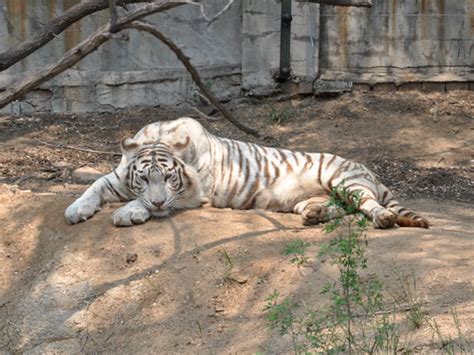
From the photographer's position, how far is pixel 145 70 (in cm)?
1003

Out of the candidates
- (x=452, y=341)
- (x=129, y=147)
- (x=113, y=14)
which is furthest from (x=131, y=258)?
(x=452, y=341)

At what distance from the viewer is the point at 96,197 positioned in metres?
6.22

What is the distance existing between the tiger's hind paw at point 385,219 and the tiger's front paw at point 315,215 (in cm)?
33

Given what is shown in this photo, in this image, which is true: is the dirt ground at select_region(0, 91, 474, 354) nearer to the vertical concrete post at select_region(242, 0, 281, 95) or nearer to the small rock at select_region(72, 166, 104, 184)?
the small rock at select_region(72, 166, 104, 184)

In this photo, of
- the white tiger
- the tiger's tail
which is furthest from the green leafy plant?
the white tiger

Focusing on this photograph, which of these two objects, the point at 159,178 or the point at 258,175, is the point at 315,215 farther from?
Result: the point at 159,178

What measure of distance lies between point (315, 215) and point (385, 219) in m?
0.46

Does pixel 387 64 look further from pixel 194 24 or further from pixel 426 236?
pixel 426 236

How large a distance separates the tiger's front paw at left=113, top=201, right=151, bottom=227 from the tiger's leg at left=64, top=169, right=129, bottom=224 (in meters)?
0.21

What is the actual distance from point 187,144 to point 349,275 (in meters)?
2.49

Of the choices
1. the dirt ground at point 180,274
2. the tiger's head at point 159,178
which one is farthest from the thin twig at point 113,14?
the dirt ground at point 180,274

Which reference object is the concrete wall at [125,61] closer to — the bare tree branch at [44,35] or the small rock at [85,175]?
the small rock at [85,175]

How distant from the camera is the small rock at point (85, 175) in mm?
7906

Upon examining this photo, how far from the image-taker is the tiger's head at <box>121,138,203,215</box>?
6.08 m
